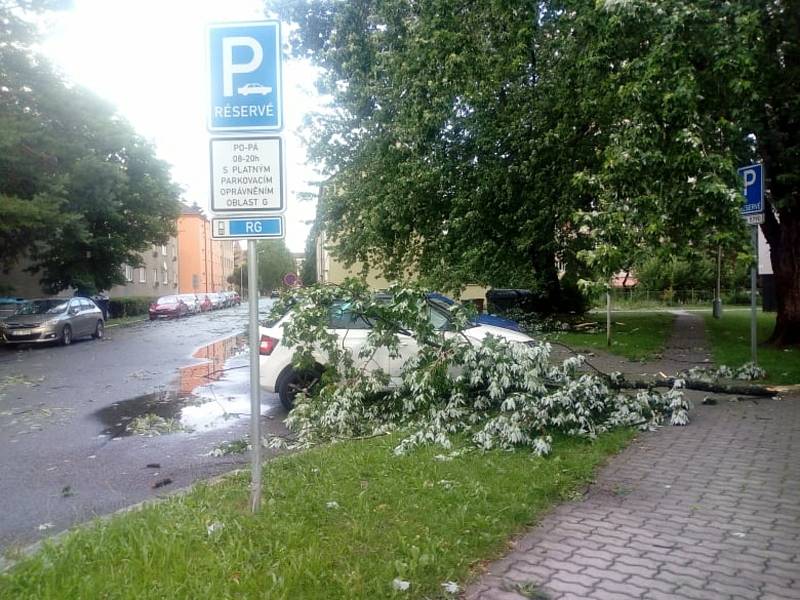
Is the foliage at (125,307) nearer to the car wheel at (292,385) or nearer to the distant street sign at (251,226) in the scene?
the car wheel at (292,385)

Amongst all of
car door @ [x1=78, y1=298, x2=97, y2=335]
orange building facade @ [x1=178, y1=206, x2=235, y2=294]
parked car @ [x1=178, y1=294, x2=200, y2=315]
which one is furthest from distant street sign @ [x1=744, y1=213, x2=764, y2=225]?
orange building facade @ [x1=178, y1=206, x2=235, y2=294]

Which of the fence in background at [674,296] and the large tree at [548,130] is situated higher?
the large tree at [548,130]

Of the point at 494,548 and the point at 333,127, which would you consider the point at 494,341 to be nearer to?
the point at 494,548

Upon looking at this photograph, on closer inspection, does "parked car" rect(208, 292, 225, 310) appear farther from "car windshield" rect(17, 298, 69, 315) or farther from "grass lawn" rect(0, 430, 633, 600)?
"grass lawn" rect(0, 430, 633, 600)

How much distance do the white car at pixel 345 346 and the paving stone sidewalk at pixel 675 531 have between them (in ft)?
9.10

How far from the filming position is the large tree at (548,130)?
821 centimetres

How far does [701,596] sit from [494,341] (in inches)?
178

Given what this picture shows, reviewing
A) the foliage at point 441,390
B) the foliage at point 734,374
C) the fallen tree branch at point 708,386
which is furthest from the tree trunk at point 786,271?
the foliage at point 441,390

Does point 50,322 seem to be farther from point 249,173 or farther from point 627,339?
point 249,173

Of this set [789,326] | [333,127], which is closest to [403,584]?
[789,326]

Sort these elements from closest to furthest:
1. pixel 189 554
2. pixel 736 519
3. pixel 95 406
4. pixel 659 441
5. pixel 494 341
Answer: pixel 189 554 < pixel 736 519 < pixel 659 441 < pixel 494 341 < pixel 95 406

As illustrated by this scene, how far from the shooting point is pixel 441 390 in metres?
7.69

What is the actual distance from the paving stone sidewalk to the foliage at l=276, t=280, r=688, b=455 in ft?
2.47

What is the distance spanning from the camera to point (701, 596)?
347 cm
